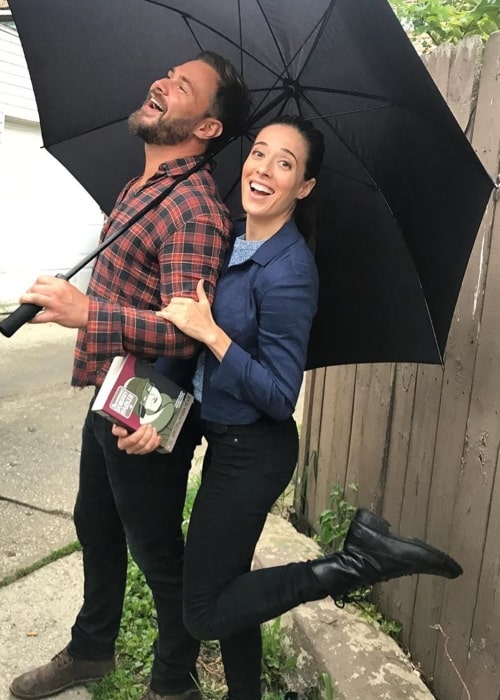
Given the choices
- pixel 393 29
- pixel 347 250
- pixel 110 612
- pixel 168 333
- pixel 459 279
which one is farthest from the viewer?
pixel 110 612

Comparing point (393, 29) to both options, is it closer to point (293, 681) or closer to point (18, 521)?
point (293, 681)

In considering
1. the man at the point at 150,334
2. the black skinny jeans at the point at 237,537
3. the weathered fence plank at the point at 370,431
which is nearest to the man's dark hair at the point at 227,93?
the man at the point at 150,334

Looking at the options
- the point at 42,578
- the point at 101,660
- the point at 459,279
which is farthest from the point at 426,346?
the point at 42,578

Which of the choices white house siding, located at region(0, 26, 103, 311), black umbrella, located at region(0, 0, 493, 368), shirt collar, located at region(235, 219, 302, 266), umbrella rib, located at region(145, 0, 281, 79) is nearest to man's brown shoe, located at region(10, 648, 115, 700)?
black umbrella, located at region(0, 0, 493, 368)

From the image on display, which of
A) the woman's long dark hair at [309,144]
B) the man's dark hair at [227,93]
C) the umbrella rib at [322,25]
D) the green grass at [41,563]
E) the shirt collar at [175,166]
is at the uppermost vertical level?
the umbrella rib at [322,25]

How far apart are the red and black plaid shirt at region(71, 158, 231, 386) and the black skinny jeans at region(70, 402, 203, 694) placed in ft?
1.15

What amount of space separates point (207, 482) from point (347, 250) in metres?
0.83

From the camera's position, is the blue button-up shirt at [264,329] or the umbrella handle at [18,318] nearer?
the umbrella handle at [18,318]

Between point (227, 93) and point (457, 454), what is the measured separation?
1381 millimetres

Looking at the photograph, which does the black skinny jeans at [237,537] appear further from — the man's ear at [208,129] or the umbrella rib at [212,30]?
the umbrella rib at [212,30]

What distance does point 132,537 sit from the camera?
2.24m

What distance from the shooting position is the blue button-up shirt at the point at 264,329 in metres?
1.86

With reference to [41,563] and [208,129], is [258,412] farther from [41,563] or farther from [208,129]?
[41,563]

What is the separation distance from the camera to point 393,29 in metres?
1.49
